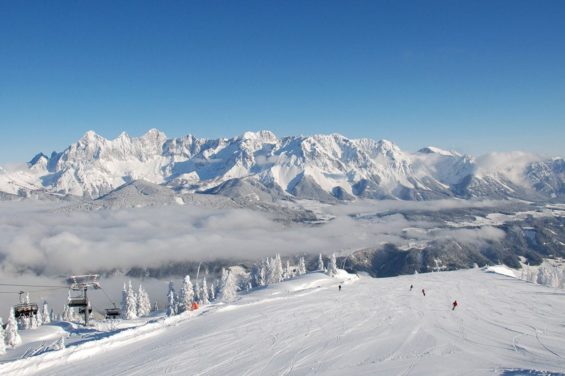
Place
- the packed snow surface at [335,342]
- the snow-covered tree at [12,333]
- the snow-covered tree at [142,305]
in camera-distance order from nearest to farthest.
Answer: the packed snow surface at [335,342], the snow-covered tree at [12,333], the snow-covered tree at [142,305]

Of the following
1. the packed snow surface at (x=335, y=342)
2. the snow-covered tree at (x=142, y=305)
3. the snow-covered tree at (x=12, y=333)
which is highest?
the packed snow surface at (x=335, y=342)

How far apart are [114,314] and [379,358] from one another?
50.0 meters

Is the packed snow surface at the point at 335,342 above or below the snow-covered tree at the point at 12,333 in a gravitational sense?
above

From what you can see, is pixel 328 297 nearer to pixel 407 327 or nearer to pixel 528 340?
pixel 407 327

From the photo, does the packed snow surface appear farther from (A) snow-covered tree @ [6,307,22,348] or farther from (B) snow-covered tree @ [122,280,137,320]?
(B) snow-covered tree @ [122,280,137,320]

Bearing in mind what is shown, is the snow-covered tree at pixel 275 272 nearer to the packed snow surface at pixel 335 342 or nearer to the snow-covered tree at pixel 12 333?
the snow-covered tree at pixel 12 333

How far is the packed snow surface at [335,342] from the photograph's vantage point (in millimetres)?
22719

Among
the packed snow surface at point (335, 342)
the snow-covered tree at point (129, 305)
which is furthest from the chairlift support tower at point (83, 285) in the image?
the snow-covered tree at point (129, 305)

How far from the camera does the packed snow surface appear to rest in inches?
894

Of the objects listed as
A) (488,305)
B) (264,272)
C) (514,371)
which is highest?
(514,371)

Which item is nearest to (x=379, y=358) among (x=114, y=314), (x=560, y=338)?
(x=560, y=338)

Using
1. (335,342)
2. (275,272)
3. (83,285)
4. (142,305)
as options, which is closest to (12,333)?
(83,285)

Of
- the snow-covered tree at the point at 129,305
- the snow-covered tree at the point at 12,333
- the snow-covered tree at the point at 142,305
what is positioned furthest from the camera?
the snow-covered tree at the point at 142,305

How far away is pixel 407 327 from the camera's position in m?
33.1
